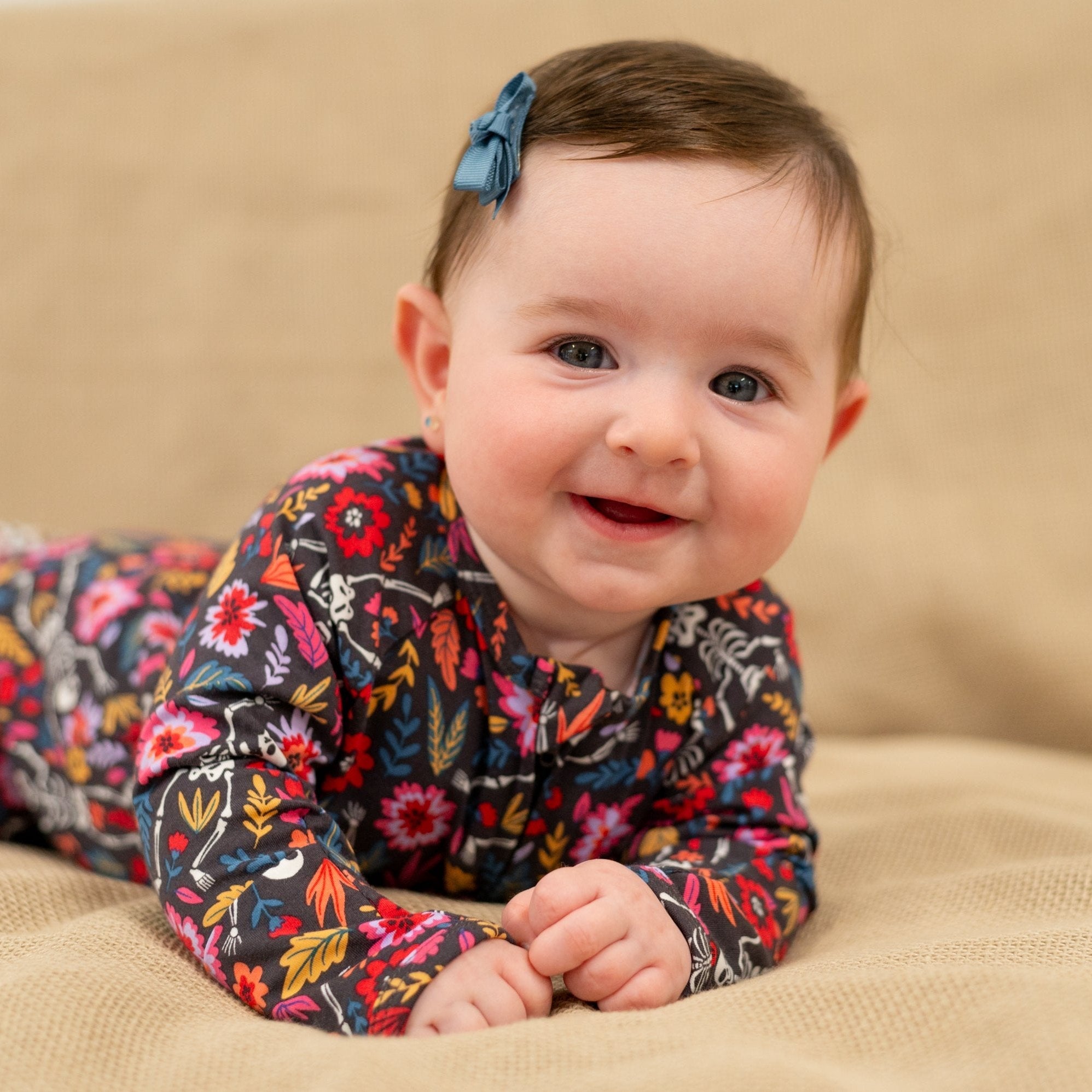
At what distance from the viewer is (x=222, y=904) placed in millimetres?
764

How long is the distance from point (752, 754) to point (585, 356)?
1.08ft

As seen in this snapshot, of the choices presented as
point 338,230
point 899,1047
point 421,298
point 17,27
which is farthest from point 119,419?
point 899,1047

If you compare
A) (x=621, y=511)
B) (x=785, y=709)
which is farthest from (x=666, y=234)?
(x=785, y=709)

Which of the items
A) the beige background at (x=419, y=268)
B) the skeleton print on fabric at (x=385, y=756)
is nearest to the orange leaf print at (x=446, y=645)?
the skeleton print on fabric at (x=385, y=756)

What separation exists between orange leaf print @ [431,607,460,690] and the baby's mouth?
0.50ft

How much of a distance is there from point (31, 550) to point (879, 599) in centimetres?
90

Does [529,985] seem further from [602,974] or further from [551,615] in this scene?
[551,615]

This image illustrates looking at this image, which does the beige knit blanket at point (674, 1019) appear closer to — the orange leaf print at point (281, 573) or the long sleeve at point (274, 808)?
the long sleeve at point (274, 808)

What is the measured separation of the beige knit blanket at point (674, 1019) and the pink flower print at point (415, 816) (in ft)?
0.15

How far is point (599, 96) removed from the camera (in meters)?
0.88

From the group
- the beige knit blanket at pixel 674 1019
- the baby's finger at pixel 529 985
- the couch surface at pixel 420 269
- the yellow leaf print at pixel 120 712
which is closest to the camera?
the beige knit blanket at pixel 674 1019

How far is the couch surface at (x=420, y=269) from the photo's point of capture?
4.95ft

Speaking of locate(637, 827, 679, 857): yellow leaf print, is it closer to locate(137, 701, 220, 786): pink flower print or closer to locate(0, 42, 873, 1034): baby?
locate(0, 42, 873, 1034): baby

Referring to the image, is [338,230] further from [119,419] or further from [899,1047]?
[899,1047]
